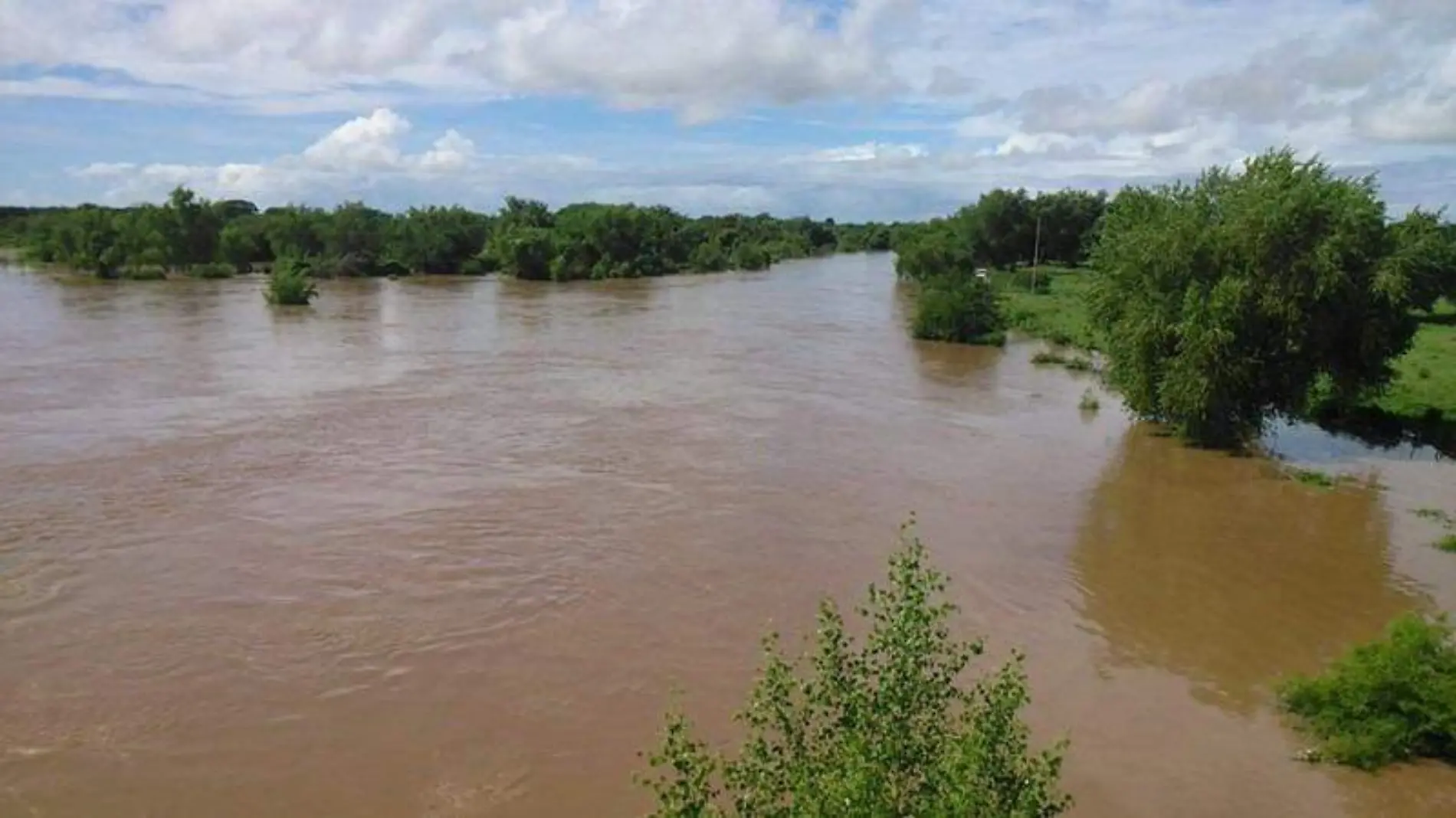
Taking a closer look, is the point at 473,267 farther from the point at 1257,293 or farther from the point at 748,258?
the point at 1257,293

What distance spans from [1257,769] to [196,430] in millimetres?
22054

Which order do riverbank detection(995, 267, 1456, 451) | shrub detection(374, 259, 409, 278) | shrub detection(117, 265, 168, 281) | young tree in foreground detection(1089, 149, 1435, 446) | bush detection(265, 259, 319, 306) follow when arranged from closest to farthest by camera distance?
young tree in foreground detection(1089, 149, 1435, 446), riverbank detection(995, 267, 1456, 451), bush detection(265, 259, 319, 306), shrub detection(117, 265, 168, 281), shrub detection(374, 259, 409, 278)

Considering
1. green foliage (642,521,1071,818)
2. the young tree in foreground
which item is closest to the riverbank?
the young tree in foreground

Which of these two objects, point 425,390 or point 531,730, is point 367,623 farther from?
point 425,390

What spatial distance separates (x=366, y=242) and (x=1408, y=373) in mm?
60838

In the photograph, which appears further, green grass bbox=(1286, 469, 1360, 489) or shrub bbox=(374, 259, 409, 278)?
shrub bbox=(374, 259, 409, 278)

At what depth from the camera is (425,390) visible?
102ft

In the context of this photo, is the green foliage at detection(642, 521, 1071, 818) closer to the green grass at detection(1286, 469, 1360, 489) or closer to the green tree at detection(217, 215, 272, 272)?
the green grass at detection(1286, 469, 1360, 489)

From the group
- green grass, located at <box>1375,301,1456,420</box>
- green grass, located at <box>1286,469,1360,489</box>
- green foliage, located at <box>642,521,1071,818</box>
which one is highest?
green foliage, located at <box>642,521,1071,818</box>

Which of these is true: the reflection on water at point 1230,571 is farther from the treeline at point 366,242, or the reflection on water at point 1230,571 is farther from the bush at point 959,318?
the treeline at point 366,242

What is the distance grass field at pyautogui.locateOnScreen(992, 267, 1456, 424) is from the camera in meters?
A: 28.5

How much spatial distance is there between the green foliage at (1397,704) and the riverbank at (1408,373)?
56.6ft

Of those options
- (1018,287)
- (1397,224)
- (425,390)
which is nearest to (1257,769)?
(1397,224)

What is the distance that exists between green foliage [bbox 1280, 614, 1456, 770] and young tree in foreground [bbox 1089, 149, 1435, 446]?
1280 cm
